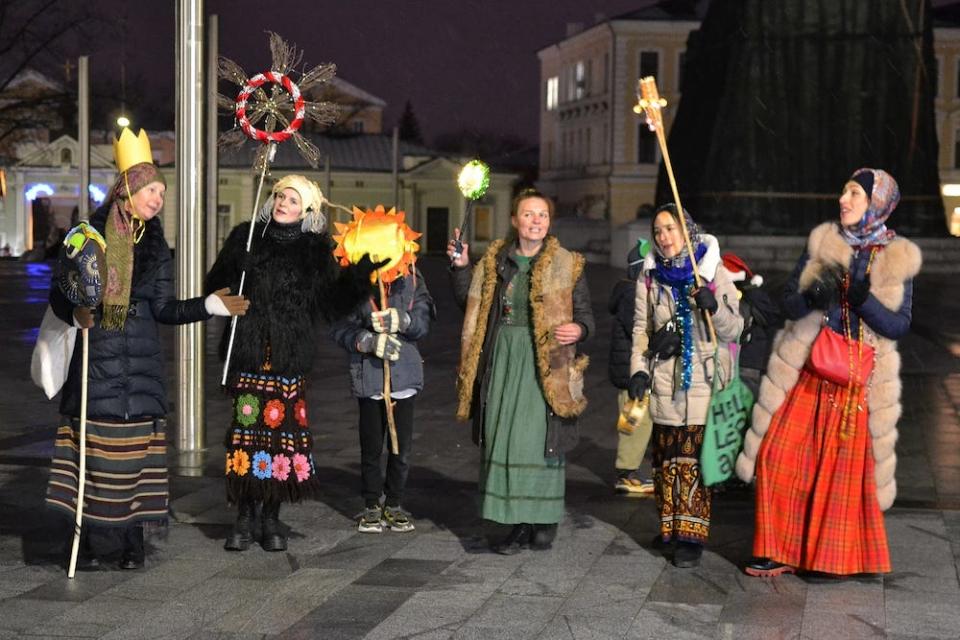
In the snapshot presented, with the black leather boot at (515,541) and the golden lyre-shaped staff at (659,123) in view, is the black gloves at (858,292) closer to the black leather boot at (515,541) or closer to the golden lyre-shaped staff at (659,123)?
the golden lyre-shaped staff at (659,123)

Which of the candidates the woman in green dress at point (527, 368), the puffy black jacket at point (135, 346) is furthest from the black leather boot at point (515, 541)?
the puffy black jacket at point (135, 346)

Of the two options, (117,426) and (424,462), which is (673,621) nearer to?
(117,426)

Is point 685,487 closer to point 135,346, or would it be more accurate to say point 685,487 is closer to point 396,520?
point 396,520

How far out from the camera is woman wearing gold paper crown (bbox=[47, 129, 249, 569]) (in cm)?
687

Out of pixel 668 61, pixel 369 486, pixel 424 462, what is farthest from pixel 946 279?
pixel 668 61

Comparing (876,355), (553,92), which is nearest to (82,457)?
(876,355)

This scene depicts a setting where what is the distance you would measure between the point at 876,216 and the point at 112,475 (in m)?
3.42

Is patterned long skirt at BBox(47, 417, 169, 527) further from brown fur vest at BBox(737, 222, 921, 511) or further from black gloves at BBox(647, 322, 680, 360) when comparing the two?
brown fur vest at BBox(737, 222, 921, 511)

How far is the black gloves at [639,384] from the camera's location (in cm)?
705

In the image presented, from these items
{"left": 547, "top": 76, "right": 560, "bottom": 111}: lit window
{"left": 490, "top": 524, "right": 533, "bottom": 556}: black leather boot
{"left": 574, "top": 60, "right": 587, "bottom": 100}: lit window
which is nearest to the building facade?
{"left": 574, "top": 60, "right": 587, "bottom": 100}: lit window

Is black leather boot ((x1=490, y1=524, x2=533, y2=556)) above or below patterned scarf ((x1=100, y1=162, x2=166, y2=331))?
below

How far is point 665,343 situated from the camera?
23.2 feet

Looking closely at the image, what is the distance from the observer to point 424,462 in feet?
33.6

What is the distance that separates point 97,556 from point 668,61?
6865cm
